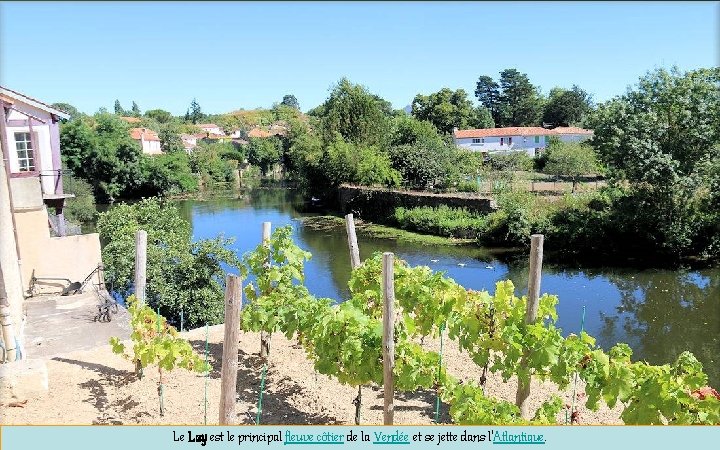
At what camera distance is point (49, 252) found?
13.1 m

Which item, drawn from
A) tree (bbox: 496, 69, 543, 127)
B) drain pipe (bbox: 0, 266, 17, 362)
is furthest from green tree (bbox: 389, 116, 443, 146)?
drain pipe (bbox: 0, 266, 17, 362)

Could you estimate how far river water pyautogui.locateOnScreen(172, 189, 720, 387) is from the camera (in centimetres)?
1331

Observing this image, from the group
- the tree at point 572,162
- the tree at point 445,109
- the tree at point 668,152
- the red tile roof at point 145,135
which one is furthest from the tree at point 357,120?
the red tile roof at point 145,135

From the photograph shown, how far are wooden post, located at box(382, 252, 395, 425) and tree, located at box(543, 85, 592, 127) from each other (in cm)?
5763

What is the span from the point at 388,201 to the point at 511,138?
78.3 ft

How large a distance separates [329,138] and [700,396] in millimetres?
36286

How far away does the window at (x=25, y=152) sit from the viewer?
46.8 feet

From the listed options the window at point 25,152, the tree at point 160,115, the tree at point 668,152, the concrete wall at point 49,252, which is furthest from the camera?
the tree at point 160,115

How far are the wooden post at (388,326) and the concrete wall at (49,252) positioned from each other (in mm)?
9736

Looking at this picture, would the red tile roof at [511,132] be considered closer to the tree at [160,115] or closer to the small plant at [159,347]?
the small plant at [159,347]

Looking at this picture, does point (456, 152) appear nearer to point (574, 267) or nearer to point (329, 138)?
point (329, 138)

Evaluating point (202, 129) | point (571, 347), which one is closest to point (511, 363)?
point (571, 347)

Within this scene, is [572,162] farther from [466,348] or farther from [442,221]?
[466,348]

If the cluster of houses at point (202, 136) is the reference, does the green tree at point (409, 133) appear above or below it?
below
